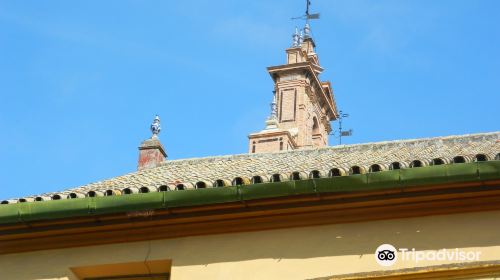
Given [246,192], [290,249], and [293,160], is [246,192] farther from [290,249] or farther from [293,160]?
[293,160]

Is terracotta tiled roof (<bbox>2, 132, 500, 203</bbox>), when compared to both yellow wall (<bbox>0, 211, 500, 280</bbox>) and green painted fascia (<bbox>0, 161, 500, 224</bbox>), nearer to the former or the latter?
green painted fascia (<bbox>0, 161, 500, 224</bbox>)

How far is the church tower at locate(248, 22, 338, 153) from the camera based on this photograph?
130 feet

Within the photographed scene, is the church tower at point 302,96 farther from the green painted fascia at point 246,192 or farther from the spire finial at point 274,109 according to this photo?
the green painted fascia at point 246,192

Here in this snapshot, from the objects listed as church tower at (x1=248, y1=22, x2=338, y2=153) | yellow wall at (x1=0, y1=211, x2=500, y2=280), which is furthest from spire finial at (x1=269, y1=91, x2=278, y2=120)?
yellow wall at (x1=0, y1=211, x2=500, y2=280)

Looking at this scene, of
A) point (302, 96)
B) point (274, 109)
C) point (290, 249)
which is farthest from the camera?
point (302, 96)

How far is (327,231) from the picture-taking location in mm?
9016

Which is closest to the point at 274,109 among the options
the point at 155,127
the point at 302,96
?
the point at 302,96

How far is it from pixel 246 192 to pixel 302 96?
3133cm

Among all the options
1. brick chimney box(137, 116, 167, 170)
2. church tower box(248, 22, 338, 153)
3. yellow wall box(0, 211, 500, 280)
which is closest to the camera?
yellow wall box(0, 211, 500, 280)

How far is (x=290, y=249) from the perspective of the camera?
9008mm

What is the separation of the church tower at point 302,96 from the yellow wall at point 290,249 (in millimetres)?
27322

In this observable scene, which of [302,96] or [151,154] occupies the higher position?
[302,96]

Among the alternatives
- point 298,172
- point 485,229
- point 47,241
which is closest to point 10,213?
point 47,241

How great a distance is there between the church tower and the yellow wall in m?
27.3
